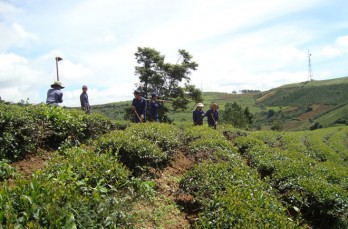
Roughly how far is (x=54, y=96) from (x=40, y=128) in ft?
10.3

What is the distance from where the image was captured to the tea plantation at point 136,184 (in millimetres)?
3811

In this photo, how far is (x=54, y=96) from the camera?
10.5 m

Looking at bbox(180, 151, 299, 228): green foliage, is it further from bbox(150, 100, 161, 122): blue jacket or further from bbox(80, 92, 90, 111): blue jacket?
bbox(150, 100, 161, 122): blue jacket

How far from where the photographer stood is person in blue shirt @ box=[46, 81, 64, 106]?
10.4 metres

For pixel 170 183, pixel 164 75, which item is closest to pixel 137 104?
pixel 170 183

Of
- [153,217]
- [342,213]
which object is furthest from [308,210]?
[153,217]

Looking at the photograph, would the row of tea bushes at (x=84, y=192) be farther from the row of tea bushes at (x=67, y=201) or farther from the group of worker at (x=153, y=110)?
the group of worker at (x=153, y=110)

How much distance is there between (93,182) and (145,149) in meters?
2.01

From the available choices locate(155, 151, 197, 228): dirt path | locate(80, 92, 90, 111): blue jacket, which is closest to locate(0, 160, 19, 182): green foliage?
locate(155, 151, 197, 228): dirt path

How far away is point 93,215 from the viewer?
385cm

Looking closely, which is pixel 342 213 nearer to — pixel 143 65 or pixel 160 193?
pixel 160 193

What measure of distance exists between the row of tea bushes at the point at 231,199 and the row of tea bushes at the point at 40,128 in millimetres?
3199

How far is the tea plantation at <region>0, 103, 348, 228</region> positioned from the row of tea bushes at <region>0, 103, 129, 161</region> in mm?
22

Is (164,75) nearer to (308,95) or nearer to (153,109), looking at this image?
(153,109)
